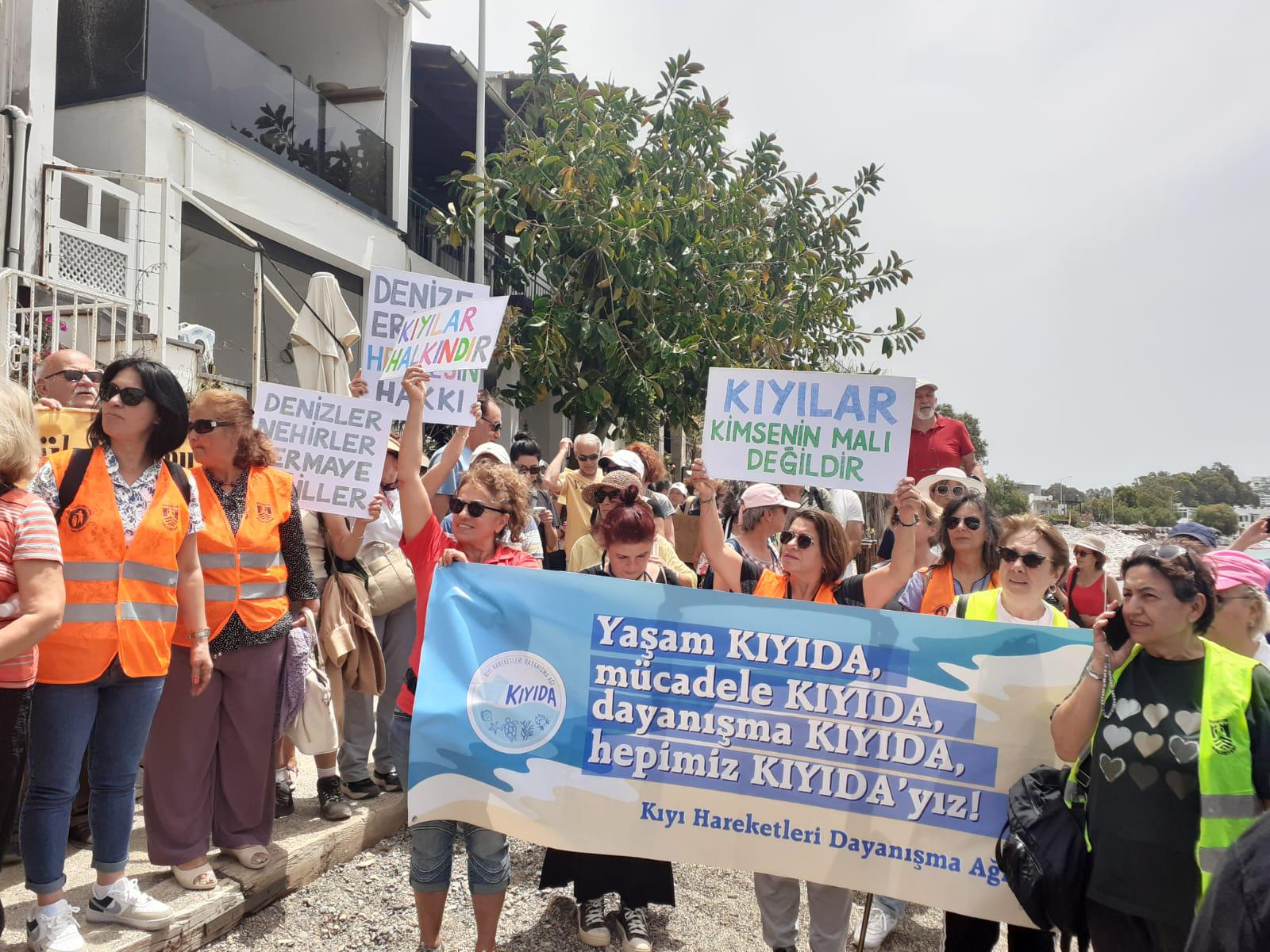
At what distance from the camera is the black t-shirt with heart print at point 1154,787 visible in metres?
2.31

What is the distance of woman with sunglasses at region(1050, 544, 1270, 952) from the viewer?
2.25 metres

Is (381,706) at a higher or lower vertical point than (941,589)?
lower

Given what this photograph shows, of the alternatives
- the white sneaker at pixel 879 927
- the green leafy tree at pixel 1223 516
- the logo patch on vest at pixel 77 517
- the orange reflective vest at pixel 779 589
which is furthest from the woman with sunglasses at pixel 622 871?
the green leafy tree at pixel 1223 516

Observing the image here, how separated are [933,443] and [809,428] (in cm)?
306

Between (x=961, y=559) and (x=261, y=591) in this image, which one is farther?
(x=961, y=559)

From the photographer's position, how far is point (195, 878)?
3477 millimetres

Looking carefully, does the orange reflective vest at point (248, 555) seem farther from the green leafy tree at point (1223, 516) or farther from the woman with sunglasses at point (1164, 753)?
the green leafy tree at point (1223, 516)

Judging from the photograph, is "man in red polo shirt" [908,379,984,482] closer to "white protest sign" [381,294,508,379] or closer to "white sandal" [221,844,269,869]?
"white protest sign" [381,294,508,379]

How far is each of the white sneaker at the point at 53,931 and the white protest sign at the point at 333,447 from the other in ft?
5.91

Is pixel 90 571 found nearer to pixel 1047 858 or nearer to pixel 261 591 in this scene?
pixel 261 591

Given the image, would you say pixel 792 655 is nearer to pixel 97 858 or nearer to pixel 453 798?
pixel 453 798

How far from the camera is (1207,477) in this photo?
56625 millimetres

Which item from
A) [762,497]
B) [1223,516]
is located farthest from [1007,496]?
[762,497]

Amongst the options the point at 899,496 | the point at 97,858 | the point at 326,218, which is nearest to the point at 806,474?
the point at 899,496
